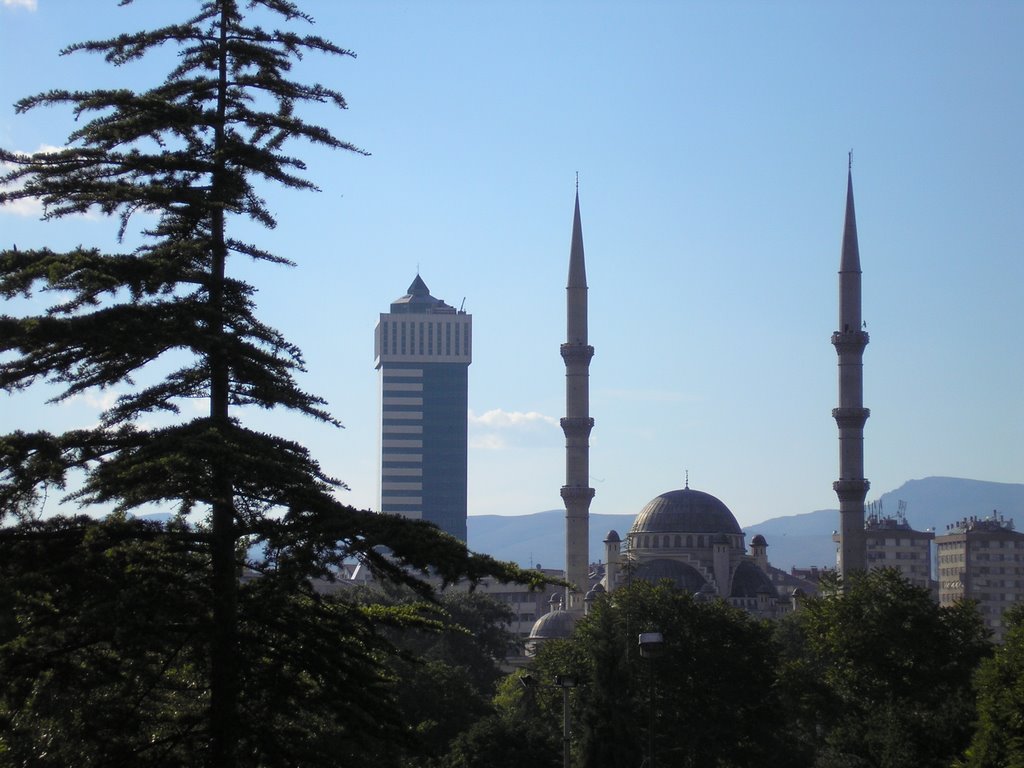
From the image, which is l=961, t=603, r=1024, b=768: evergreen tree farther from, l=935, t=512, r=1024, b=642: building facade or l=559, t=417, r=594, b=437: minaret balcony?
l=935, t=512, r=1024, b=642: building facade

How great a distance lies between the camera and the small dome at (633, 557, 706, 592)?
353 ft

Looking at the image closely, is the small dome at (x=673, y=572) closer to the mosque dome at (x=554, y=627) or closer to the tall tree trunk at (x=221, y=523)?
the mosque dome at (x=554, y=627)

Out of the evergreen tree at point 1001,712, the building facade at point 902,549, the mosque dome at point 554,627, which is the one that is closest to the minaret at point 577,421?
the mosque dome at point 554,627

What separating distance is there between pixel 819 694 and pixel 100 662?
127 ft

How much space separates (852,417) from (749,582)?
1079 inches

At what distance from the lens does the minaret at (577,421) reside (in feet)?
302

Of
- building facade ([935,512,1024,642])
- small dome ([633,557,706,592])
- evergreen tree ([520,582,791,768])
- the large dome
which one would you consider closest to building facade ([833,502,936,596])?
building facade ([935,512,1024,642])

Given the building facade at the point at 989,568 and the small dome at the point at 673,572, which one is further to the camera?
the building facade at the point at 989,568

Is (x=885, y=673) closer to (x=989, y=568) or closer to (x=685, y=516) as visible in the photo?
(x=685, y=516)

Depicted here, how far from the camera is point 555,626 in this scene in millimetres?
104875

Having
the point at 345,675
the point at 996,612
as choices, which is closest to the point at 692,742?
the point at 345,675

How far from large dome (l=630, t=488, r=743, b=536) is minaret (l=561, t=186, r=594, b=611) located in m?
24.5

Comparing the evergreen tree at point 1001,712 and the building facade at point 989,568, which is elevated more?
the building facade at point 989,568

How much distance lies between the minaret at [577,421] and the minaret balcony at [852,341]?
13922 millimetres
